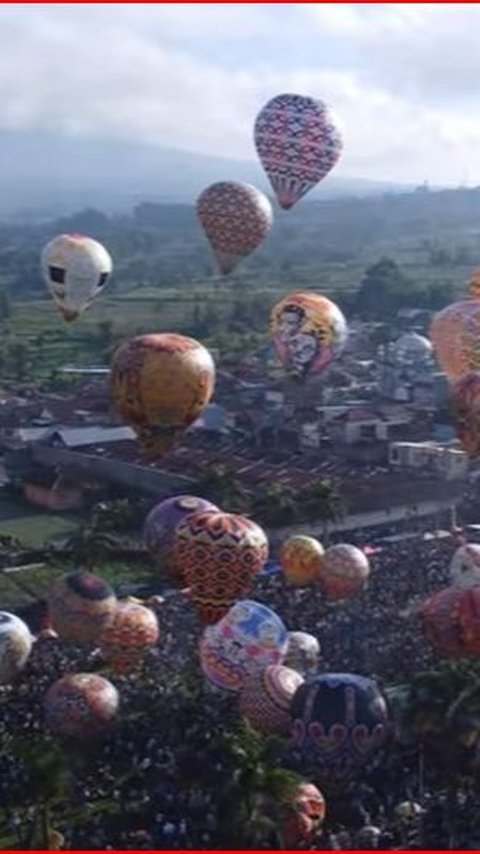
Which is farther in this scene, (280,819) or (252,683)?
(252,683)

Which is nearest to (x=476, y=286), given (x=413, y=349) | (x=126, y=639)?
(x=126, y=639)

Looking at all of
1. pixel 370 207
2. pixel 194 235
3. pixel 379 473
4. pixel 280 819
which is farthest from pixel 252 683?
pixel 370 207

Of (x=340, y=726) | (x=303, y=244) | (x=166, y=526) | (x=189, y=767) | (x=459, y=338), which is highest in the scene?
(x=459, y=338)

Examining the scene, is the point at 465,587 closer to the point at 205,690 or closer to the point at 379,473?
the point at 205,690

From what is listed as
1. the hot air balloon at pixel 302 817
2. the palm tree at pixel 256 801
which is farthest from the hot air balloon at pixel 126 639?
the hot air balloon at pixel 302 817

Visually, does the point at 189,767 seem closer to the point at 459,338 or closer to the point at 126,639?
the point at 126,639

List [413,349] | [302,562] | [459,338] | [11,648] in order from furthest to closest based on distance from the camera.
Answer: [413,349]
[459,338]
[302,562]
[11,648]
